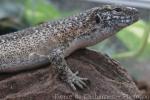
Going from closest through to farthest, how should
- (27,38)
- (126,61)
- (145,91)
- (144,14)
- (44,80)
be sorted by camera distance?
(44,80) < (27,38) < (145,91) < (144,14) < (126,61)

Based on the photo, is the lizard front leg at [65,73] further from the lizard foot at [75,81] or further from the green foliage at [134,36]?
the green foliage at [134,36]

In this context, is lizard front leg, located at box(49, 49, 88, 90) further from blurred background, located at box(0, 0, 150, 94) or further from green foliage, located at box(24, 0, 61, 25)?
green foliage, located at box(24, 0, 61, 25)

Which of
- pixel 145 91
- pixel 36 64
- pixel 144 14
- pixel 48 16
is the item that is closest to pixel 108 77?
pixel 36 64

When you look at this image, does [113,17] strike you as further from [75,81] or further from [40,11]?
[40,11]

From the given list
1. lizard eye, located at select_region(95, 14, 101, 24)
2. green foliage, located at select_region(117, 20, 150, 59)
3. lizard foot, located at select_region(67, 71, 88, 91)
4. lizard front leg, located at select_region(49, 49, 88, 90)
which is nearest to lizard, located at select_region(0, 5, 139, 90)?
lizard eye, located at select_region(95, 14, 101, 24)

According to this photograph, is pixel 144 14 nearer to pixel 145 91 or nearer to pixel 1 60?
pixel 145 91

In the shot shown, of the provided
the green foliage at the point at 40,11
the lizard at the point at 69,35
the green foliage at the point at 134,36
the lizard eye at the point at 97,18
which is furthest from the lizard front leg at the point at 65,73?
the green foliage at the point at 40,11

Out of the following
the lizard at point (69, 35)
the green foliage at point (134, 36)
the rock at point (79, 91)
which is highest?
the lizard at point (69, 35)
